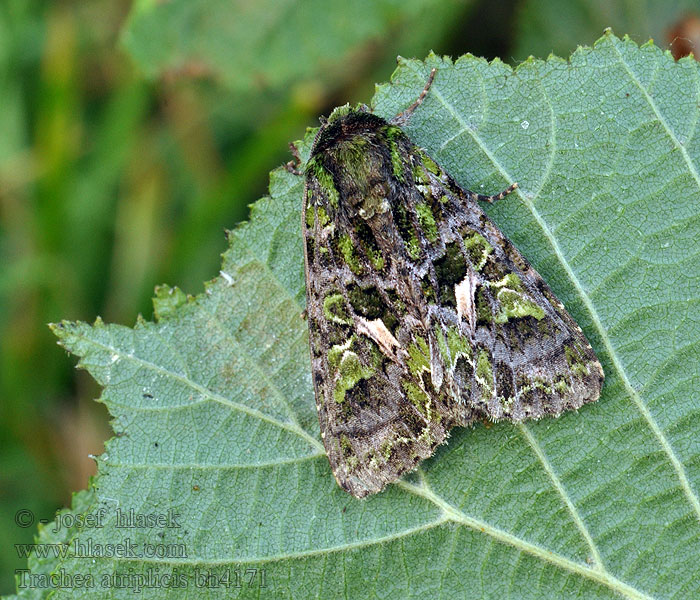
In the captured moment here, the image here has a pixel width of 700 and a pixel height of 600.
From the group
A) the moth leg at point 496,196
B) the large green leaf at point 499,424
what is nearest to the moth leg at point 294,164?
the large green leaf at point 499,424

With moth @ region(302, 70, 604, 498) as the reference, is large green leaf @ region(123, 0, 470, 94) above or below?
above

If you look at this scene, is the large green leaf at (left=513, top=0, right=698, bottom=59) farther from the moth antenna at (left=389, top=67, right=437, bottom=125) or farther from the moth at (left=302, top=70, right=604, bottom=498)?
the moth at (left=302, top=70, right=604, bottom=498)

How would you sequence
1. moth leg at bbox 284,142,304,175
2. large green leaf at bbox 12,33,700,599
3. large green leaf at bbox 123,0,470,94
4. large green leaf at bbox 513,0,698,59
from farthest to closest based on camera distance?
large green leaf at bbox 513,0,698,59 → large green leaf at bbox 123,0,470,94 → moth leg at bbox 284,142,304,175 → large green leaf at bbox 12,33,700,599

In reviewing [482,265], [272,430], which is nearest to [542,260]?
[482,265]

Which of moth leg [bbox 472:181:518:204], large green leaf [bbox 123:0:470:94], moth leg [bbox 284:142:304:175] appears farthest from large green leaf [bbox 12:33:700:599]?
large green leaf [bbox 123:0:470:94]

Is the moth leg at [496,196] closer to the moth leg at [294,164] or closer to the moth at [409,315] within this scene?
the moth at [409,315]

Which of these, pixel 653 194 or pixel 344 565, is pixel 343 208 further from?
pixel 344 565
